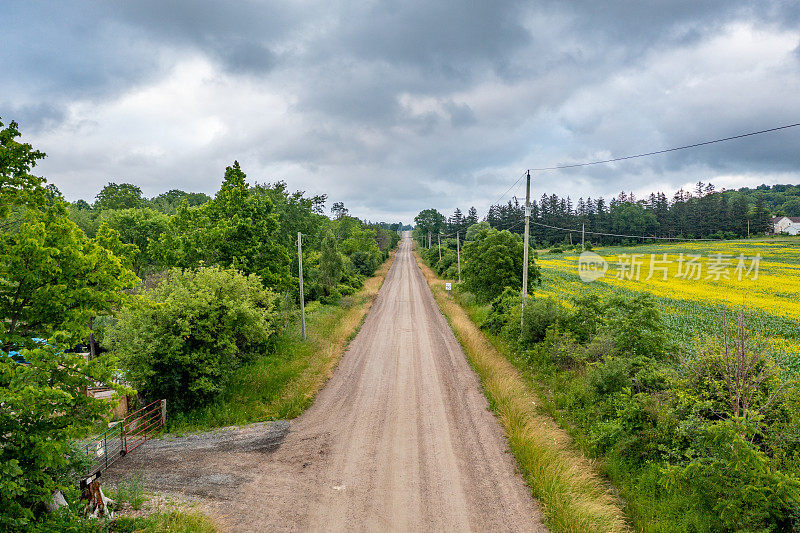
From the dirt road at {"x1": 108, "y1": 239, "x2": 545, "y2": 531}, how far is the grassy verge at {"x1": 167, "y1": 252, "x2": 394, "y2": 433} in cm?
83

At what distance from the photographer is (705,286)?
38.7 meters

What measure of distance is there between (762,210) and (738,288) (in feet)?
292

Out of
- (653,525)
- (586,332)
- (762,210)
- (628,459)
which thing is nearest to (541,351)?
(586,332)

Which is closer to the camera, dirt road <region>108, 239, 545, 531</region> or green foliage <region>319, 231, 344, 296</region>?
dirt road <region>108, 239, 545, 531</region>

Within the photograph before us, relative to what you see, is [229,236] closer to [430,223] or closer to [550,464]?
[550,464]

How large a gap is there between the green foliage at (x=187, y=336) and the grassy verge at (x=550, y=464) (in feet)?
34.8

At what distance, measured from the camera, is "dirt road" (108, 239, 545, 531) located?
327 inches

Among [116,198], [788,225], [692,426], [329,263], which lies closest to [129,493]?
[692,426]

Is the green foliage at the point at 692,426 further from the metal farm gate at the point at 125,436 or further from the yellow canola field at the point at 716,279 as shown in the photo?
the yellow canola field at the point at 716,279

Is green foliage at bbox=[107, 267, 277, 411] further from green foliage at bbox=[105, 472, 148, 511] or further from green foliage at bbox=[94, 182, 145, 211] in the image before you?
green foliage at bbox=[94, 182, 145, 211]

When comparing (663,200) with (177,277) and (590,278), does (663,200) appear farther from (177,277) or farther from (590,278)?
(177,277)

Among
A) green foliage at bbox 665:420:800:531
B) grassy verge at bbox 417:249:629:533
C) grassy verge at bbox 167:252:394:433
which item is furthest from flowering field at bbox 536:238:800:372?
grassy verge at bbox 167:252:394:433

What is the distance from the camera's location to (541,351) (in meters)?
18.0

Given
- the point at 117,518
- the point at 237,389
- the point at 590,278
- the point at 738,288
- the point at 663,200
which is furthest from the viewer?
the point at 663,200
